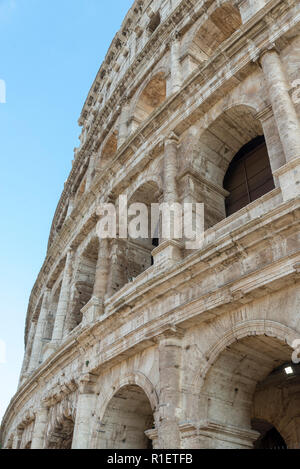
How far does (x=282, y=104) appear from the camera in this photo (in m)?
6.07

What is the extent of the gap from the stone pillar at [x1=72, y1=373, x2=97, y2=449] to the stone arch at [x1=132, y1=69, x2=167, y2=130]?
24.8 ft

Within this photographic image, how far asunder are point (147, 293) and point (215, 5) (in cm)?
788

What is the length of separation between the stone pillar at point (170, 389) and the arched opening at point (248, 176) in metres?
3.09

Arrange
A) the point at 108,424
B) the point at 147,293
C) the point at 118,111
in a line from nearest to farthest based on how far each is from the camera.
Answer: the point at 147,293 < the point at 108,424 < the point at 118,111

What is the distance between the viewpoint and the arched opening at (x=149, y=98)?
1233 centimetres

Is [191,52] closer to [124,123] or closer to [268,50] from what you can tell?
[124,123]

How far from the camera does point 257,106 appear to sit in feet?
22.8

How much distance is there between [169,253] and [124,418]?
317 centimetres

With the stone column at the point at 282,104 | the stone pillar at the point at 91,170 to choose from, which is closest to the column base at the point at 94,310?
the stone column at the point at 282,104

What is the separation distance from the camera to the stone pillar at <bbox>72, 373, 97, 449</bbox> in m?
7.27

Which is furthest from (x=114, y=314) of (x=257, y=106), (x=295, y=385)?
(x=257, y=106)

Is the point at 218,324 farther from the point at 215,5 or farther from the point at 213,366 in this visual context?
the point at 215,5

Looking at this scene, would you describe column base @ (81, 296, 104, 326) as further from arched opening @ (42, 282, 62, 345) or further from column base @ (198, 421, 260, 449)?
arched opening @ (42, 282, 62, 345)

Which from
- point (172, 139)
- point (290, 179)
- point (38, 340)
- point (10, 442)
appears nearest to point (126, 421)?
point (290, 179)
